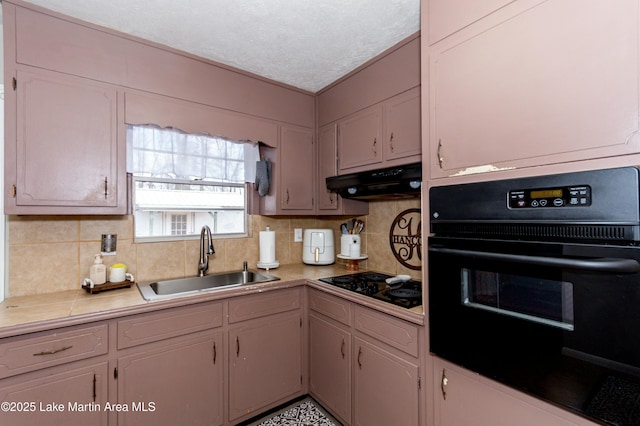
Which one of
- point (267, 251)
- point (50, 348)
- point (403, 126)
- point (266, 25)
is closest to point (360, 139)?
point (403, 126)

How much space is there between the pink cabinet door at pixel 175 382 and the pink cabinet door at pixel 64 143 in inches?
34.3

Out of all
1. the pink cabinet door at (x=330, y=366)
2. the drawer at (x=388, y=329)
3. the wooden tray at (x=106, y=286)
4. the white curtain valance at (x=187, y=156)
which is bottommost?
the pink cabinet door at (x=330, y=366)

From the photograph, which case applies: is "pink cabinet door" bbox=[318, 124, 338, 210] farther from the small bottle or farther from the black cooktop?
the small bottle

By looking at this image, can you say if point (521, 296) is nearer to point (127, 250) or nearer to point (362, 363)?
point (362, 363)

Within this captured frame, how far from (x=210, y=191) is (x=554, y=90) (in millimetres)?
2162

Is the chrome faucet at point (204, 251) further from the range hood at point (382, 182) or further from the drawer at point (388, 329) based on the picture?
the drawer at point (388, 329)

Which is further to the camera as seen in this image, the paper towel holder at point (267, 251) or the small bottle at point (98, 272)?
the paper towel holder at point (267, 251)

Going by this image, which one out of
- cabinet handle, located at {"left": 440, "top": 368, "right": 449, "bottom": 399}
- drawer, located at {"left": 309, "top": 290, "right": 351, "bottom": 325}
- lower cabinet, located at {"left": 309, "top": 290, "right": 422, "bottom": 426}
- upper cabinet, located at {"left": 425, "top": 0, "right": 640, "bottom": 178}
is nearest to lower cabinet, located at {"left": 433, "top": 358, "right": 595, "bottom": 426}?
cabinet handle, located at {"left": 440, "top": 368, "right": 449, "bottom": 399}

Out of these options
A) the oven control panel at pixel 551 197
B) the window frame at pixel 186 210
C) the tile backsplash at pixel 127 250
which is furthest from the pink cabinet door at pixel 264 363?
the oven control panel at pixel 551 197

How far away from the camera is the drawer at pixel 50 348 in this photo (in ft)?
4.06

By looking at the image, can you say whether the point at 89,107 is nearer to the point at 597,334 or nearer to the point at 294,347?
the point at 294,347

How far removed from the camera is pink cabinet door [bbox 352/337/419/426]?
142cm

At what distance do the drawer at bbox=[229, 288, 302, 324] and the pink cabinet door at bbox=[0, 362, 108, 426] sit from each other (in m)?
0.68

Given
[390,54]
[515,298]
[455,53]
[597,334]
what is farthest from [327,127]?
[597,334]
